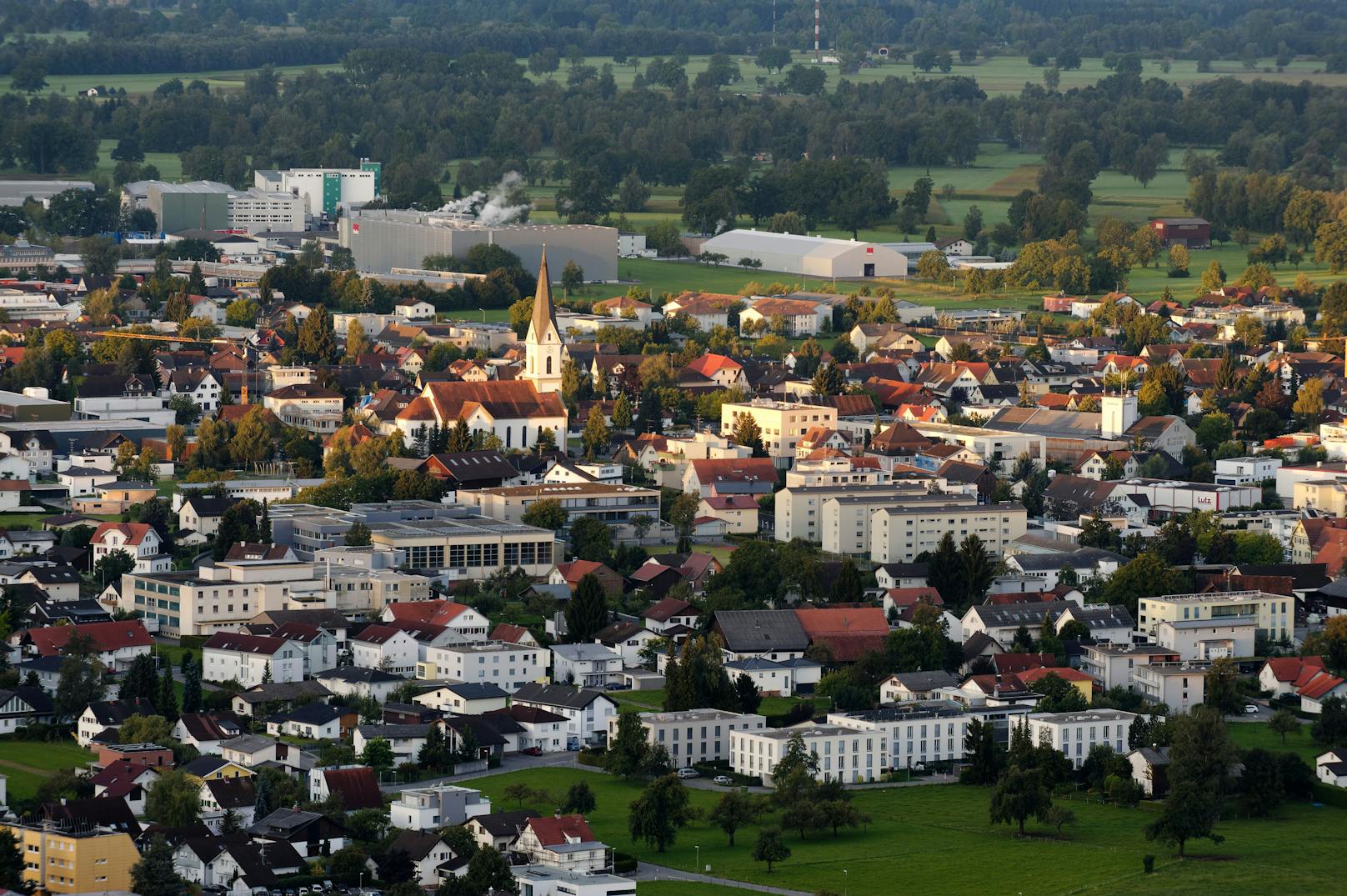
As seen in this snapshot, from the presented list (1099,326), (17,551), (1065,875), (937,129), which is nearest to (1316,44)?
(937,129)

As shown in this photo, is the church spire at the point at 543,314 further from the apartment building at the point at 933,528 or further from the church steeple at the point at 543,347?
the apartment building at the point at 933,528

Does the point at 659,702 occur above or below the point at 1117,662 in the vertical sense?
below

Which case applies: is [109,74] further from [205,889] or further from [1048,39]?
[205,889]

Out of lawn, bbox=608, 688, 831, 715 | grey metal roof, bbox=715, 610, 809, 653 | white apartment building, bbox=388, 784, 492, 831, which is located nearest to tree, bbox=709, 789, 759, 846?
white apartment building, bbox=388, 784, 492, 831

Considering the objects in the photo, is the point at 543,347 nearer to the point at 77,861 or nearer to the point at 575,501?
the point at 575,501

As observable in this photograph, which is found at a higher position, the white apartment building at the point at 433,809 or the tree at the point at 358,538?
the tree at the point at 358,538

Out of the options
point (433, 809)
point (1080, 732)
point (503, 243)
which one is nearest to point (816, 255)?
point (503, 243)

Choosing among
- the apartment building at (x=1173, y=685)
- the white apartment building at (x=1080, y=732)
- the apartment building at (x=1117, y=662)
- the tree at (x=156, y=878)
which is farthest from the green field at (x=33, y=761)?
the apartment building at (x=1173, y=685)
